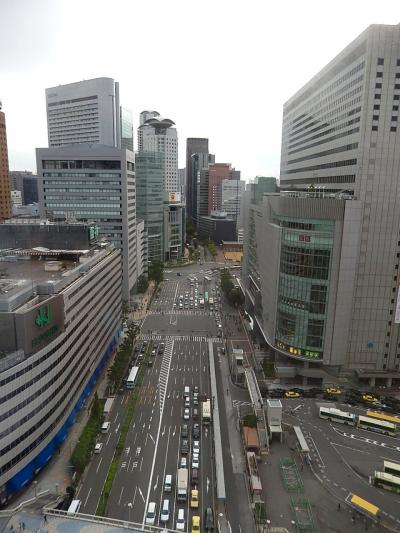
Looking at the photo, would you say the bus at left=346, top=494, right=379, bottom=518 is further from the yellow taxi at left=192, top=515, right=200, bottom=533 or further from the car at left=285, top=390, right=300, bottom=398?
the car at left=285, top=390, right=300, bottom=398

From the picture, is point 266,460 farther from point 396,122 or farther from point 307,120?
point 307,120

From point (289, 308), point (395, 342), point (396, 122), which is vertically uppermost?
point (396, 122)

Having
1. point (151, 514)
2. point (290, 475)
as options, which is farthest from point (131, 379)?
point (290, 475)

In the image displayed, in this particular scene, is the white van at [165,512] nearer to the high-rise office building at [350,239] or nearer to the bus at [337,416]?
the bus at [337,416]

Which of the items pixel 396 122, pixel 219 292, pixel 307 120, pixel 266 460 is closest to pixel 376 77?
pixel 396 122

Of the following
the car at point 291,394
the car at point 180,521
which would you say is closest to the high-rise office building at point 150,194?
the car at point 291,394

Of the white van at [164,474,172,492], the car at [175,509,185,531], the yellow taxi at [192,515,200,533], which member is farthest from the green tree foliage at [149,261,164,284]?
the yellow taxi at [192,515,200,533]
